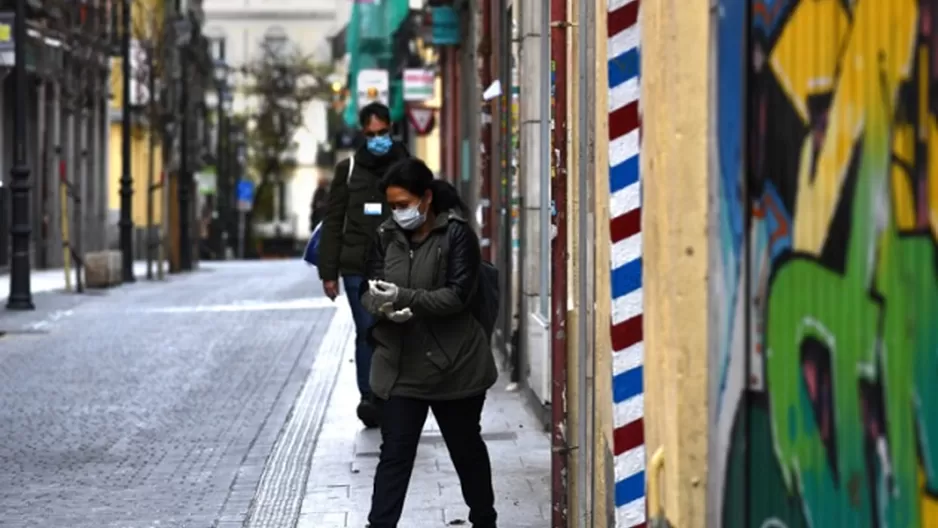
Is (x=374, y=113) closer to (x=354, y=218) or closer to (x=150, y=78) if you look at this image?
(x=354, y=218)

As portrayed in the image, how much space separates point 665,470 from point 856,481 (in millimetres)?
1881

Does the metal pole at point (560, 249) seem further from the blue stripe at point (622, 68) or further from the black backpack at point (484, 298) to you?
the blue stripe at point (622, 68)

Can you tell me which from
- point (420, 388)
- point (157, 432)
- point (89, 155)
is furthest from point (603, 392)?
point (89, 155)

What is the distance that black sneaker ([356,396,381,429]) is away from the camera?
13086 mm

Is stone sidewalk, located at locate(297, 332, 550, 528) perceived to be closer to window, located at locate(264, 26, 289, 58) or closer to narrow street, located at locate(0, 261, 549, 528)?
narrow street, located at locate(0, 261, 549, 528)

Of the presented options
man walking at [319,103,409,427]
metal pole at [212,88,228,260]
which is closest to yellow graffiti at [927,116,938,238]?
man walking at [319,103,409,427]

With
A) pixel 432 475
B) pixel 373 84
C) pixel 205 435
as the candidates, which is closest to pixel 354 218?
pixel 432 475

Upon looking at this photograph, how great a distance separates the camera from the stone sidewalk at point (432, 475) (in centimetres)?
993

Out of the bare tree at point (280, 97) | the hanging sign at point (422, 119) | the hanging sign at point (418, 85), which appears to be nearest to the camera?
the hanging sign at point (422, 119)

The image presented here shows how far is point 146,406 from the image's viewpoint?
593 inches

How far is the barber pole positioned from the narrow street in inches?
110

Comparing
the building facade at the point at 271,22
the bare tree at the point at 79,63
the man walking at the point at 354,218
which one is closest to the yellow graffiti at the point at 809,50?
the man walking at the point at 354,218

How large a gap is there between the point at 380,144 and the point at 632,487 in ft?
17.9

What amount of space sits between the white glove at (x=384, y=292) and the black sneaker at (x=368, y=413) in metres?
4.56
